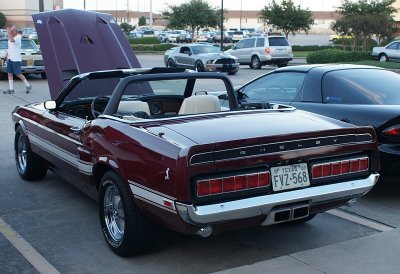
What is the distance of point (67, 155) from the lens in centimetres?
542

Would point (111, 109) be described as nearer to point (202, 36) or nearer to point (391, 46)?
point (391, 46)

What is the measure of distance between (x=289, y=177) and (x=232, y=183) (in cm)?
48

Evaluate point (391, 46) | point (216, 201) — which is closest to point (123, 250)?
point (216, 201)

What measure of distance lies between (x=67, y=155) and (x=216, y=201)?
7.13ft

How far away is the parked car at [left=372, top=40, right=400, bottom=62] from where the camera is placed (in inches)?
1141

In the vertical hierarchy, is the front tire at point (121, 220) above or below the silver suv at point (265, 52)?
below

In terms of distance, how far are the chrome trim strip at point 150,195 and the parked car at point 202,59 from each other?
20.4m

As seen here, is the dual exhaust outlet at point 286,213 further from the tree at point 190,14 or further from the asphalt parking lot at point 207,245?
the tree at point 190,14

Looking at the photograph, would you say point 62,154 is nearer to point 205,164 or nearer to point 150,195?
point 150,195

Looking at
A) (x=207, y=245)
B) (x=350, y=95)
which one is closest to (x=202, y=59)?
(x=350, y=95)

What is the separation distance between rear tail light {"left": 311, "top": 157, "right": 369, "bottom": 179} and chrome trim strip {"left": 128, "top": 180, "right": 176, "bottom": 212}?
1.13 metres

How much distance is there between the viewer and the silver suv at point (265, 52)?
2825 cm

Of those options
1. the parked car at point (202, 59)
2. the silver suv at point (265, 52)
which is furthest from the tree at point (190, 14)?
the parked car at point (202, 59)

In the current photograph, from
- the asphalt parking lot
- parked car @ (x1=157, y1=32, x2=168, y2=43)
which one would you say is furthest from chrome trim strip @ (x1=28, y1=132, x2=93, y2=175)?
parked car @ (x1=157, y1=32, x2=168, y2=43)
